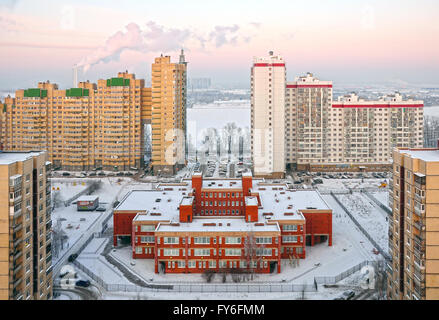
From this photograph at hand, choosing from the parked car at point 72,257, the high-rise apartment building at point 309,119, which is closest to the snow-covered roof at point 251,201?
the parked car at point 72,257

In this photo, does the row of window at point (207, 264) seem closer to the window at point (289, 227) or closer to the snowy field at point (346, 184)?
the window at point (289, 227)

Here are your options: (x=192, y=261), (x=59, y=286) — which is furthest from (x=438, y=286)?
(x=59, y=286)

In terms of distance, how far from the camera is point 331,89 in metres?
12.1

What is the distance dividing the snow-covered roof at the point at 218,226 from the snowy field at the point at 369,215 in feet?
5.82

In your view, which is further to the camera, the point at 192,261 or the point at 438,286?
the point at 192,261

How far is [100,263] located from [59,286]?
0.92m

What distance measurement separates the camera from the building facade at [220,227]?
525cm

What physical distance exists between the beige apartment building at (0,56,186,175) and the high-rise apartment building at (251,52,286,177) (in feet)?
7.64

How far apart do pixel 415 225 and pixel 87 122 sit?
11.3m

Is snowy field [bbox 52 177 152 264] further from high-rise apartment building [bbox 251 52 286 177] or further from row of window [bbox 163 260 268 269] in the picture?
high-rise apartment building [bbox 251 52 286 177]

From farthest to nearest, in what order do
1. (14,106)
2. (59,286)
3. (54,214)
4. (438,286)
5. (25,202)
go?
(14,106), (54,214), (59,286), (25,202), (438,286)

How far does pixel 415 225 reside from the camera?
3.19m

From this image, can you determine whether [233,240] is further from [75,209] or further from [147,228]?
[75,209]
